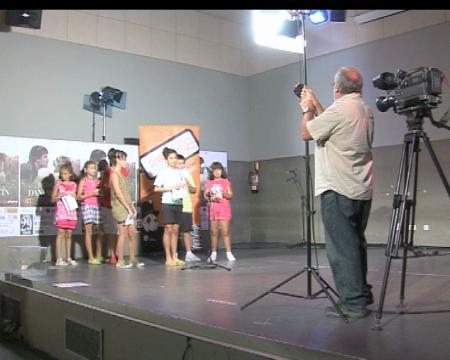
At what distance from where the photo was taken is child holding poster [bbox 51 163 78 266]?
6.51 m

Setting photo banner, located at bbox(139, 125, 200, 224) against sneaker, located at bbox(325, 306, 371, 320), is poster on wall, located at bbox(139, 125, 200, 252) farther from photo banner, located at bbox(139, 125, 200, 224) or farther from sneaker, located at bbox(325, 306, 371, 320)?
sneaker, located at bbox(325, 306, 371, 320)

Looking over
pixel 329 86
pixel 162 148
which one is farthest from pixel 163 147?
pixel 329 86

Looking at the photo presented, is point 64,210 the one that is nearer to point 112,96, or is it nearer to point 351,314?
point 112,96

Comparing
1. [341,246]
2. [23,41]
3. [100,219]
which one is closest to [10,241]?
[100,219]

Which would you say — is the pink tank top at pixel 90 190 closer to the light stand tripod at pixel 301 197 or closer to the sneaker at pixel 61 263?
the sneaker at pixel 61 263

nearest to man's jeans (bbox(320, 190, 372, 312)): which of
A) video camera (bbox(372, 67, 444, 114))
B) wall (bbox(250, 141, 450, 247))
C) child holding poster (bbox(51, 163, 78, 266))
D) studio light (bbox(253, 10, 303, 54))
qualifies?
video camera (bbox(372, 67, 444, 114))

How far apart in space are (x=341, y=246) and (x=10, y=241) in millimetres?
5365

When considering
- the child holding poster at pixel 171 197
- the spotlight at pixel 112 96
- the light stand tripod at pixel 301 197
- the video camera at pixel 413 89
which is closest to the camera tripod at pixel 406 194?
the video camera at pixel 413 89

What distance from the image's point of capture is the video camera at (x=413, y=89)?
9.30 feet

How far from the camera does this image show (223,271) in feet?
17.7

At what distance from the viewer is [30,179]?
7.02m

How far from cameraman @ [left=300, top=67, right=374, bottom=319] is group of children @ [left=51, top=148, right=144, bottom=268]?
11.6 ft

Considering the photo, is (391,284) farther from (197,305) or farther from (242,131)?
(242,131)

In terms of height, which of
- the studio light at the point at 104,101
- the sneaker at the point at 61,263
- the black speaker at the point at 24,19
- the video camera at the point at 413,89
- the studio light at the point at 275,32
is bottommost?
the sneaker at the point at 61,263
